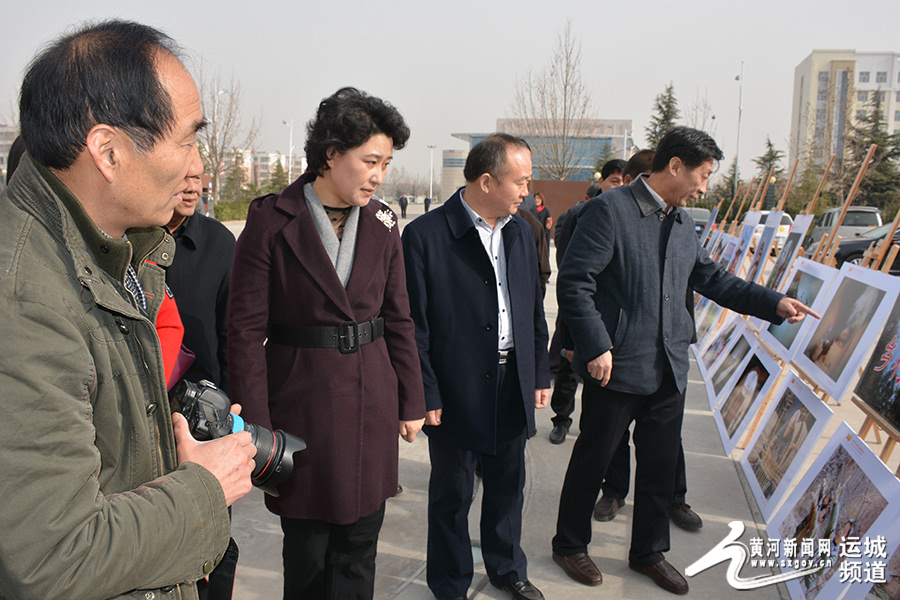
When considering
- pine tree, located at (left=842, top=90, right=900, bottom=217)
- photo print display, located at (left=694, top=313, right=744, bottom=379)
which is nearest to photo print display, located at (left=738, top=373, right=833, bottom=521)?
photo print display, located at (left=694, top=313, right=744, bottom=379)

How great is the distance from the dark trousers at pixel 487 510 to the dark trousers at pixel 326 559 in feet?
1.84

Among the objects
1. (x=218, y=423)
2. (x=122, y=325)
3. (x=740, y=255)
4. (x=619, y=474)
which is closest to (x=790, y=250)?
(x=740, y=255)

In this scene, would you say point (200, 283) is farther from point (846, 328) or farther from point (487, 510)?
point (846, 328)

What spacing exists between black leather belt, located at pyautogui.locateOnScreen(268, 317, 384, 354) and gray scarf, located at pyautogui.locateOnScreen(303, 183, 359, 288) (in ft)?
0.49

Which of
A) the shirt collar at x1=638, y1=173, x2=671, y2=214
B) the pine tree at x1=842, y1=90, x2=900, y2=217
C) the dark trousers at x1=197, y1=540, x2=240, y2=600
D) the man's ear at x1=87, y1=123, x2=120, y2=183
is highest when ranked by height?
the pine tree at x1=842, y1=90, x2=900, y2=217

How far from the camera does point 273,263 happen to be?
6.56ft

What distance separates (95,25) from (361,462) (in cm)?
146

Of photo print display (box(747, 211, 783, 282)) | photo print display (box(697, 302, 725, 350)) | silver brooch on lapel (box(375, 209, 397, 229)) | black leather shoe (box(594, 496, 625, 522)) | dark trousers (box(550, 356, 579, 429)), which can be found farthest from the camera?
photo print display (box(697, 302, 725, 350))

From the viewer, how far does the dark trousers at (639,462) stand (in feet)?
9.21

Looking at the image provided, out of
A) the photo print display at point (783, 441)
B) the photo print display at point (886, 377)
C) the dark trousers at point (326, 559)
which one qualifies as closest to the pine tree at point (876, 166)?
the photo print display at point (783, 441)

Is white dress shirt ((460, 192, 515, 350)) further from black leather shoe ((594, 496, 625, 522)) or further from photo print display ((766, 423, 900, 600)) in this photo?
photo print display ((766, 423, 900, 600))

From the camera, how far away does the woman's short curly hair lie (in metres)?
2.02

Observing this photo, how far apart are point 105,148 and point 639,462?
260 centimetres

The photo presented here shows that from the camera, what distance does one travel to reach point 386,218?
7.38 feet
